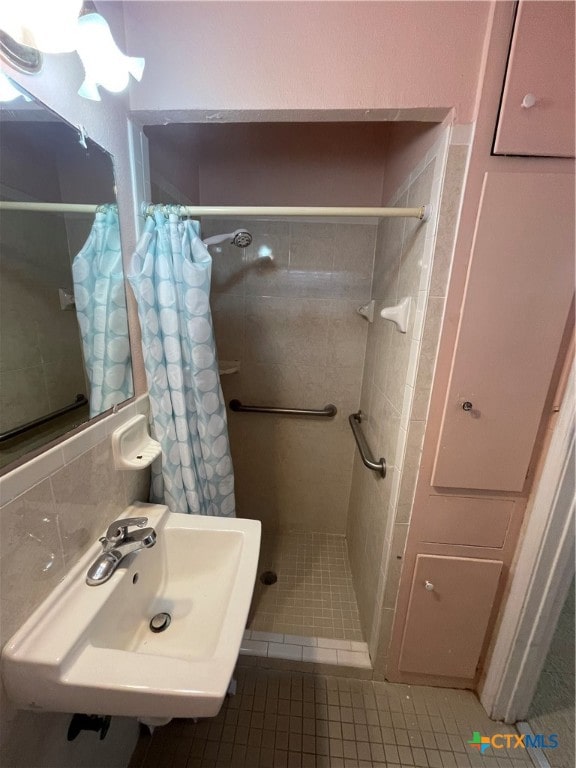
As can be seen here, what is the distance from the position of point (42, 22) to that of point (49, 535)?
999mm

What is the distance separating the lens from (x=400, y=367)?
1.06 metres

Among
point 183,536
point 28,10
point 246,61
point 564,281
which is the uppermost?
point 246,61

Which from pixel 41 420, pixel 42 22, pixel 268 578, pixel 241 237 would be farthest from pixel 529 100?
pixel 268 578

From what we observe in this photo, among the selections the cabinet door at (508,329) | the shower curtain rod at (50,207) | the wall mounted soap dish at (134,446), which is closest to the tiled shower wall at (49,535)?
the wall mounted soap dish at (134,446)

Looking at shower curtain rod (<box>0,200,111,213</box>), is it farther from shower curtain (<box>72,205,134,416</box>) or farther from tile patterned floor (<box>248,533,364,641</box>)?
tile patterned floor (<box>248,533,364,641</box>)

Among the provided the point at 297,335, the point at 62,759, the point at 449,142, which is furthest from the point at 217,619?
the point at 449,142

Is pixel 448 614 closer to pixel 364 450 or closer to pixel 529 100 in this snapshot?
pixel 364 450

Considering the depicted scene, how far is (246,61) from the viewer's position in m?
0.78

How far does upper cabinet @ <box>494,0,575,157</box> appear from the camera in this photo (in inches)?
26.9

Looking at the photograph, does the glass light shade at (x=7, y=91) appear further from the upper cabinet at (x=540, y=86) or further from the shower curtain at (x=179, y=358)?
the upper cabinet at (x=540, y=86)

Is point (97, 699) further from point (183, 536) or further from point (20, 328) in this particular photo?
point (20, 328)

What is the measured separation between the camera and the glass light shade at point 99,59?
2.04 feet

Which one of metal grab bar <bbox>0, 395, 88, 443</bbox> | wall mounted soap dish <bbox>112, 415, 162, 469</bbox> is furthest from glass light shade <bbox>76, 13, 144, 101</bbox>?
wall mounted soap dish <bbox>112, 415, 162, 469</bbox>

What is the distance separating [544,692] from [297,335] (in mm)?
1943
